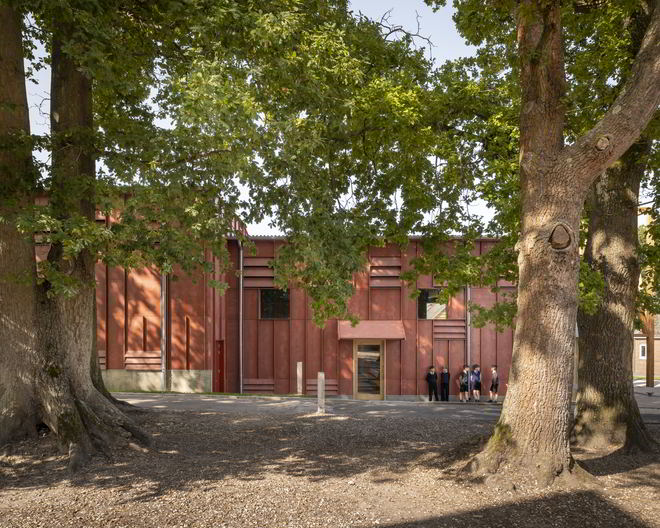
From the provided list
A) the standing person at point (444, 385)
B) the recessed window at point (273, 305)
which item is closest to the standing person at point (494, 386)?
the standing person at point (444, 385)

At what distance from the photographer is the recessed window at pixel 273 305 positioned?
23.6 meters

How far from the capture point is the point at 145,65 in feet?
34.0

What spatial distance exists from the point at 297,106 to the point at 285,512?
6.03m

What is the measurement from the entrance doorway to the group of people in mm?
2171

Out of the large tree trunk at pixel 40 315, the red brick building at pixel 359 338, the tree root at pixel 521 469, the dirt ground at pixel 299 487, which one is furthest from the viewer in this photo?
the red brick building at pixel 359 338

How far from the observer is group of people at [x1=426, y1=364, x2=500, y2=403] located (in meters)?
21.2

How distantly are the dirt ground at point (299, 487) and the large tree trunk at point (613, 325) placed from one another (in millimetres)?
692

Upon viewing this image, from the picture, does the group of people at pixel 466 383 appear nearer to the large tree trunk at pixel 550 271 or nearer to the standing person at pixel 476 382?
the standing person at pixel 476 382

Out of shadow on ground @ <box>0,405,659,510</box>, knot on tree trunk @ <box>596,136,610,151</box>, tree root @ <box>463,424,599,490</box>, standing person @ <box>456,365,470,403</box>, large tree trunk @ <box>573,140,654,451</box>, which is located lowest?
standing person @ <box>456,365,470,403</box>

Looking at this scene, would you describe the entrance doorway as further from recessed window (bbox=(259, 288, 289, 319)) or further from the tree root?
the tree root

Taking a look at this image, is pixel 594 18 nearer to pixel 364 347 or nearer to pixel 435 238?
pixel 435 238

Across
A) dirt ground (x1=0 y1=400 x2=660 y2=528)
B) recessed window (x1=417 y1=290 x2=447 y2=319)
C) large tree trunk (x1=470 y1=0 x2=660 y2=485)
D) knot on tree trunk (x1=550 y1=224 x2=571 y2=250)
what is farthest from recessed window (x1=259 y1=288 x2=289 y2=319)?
knot on tree trunk (x1=550 y1=224 x2=571 y2=250)

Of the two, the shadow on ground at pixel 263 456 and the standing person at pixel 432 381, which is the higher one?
the shadow on ground at pixel 263 456

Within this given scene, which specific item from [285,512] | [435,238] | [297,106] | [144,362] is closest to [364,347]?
[144,362]
